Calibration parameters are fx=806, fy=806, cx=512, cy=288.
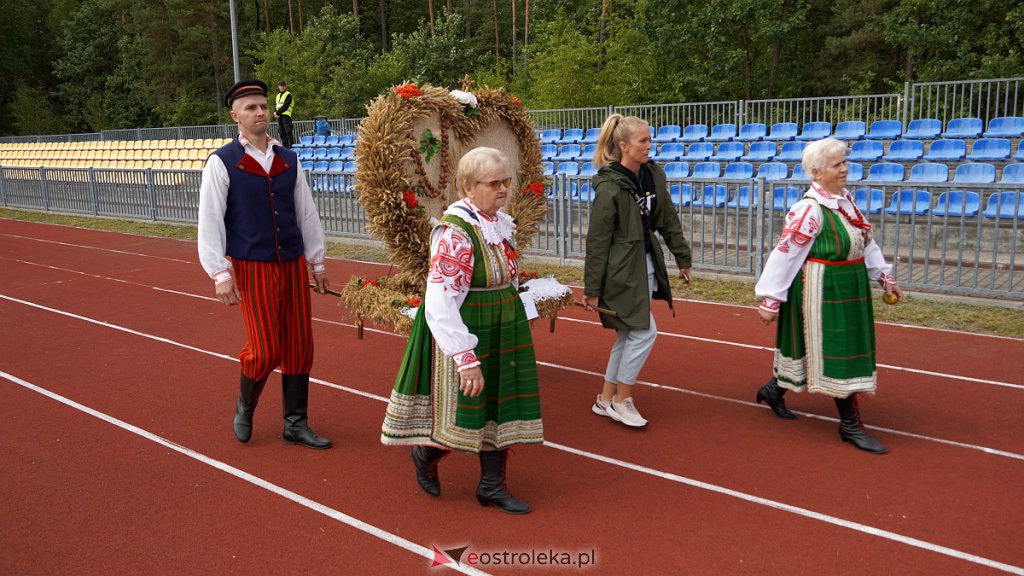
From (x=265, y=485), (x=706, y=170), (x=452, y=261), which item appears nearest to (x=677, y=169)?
(x=706, y=170)

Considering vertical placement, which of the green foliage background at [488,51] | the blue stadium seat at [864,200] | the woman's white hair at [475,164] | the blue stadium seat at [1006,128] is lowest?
the blue stadium seat at [864,200]

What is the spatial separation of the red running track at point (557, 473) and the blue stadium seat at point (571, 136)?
13.2m

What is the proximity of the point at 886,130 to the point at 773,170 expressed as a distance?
Result: 2.76m

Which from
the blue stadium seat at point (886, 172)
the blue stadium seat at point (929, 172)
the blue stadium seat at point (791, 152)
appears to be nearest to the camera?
the blue stadium seat at point (929, 172)

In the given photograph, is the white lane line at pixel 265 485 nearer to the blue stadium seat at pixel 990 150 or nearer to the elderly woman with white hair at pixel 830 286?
the elderly woman with white hair at pixel 830 286

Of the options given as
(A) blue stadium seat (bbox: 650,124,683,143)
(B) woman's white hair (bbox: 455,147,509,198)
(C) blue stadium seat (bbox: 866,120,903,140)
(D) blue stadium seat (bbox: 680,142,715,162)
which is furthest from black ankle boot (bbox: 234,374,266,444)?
(A) blue stadium seat (bbox: 650,124,683,143)

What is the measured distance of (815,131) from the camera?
54.6 ft

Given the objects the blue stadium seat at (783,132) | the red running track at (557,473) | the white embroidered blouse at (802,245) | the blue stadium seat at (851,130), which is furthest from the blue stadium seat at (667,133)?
the white embroidered blouse at (802,245)

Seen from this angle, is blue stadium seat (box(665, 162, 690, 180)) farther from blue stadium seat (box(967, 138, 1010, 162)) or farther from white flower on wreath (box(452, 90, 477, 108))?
white flower on wreath (box(452, 90, 477, 108))

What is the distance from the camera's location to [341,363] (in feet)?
23.4

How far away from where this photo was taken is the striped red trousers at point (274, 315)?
4.83 meters

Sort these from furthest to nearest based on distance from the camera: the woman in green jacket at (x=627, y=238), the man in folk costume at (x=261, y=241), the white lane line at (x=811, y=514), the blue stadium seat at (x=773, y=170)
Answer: the blue stadium seat at (x=773, y=170) < the woman in green jacket at (x=627, y=238) < the man in folk costume at (x=261, y=241) < the white lane line at (x=811, y=514)

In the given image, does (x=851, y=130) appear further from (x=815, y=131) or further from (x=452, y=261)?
(x=452, y=261)

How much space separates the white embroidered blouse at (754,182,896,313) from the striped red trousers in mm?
2814
